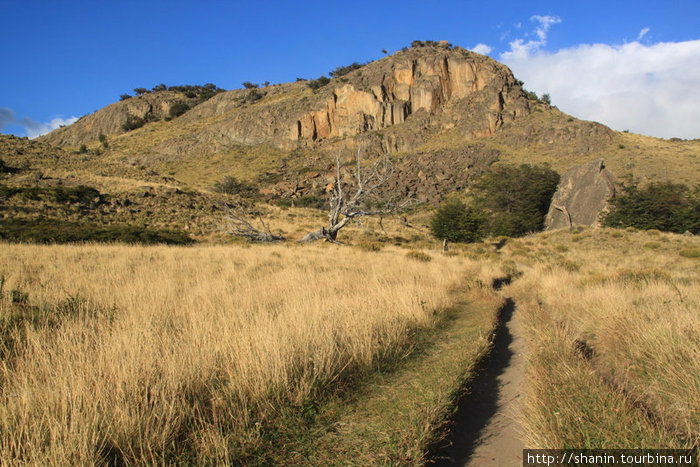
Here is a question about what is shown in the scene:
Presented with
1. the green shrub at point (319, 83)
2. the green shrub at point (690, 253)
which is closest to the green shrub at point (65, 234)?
the green shrub at point (690, 253)

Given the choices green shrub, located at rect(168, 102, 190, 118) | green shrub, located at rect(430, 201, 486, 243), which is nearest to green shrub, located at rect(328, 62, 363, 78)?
green shrub, located at rect(168, 102, 190, 118)

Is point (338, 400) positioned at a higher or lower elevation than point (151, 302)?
lower

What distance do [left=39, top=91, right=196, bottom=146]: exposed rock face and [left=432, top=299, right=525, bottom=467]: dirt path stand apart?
13140 cm

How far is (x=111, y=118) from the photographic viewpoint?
112562mm

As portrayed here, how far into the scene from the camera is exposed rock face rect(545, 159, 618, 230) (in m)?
30.0

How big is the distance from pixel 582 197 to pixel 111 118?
132 metres

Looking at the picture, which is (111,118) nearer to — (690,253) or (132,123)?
(132,123)

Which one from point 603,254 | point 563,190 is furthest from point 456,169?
point 603,254

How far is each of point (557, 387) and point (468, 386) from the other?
933 mm

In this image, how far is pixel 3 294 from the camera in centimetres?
569

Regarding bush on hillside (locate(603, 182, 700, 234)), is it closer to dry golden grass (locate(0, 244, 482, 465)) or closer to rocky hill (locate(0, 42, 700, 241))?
rocky hill (locate(0, 42, 700, 241))

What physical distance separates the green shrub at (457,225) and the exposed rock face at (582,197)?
8434mm

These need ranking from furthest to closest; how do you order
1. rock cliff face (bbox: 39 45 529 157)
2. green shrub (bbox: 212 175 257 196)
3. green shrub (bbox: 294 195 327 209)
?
rock cliff face (bbox: 39 45 529 157)
green shrub (bbox: 212 175 257 196)
green shrub (bbox: 294 195 327 209)

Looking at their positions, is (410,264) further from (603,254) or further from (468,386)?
(603,254)
